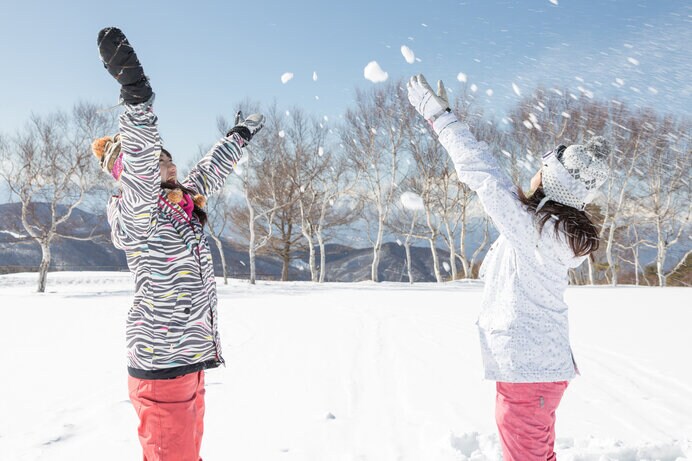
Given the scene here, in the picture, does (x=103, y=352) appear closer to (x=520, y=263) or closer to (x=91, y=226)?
(x=520, y=263)

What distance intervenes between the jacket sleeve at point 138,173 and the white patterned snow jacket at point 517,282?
111 cm

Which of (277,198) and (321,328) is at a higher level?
(277,198)

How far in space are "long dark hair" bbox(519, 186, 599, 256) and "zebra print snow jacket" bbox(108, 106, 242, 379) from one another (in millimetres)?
1388

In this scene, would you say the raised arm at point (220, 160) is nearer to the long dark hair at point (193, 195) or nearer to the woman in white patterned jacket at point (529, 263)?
the long dark hair at point (193, 195)

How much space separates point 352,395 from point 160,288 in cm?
270

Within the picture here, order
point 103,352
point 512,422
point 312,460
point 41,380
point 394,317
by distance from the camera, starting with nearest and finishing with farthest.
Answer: point 512,422 < point 312,460 < point 41,380 < point 103,352 < point 394,317

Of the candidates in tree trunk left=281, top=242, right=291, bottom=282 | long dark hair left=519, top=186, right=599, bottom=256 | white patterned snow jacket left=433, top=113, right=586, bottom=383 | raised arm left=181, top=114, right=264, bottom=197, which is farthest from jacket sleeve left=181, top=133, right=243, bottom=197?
tree trunk left=281, top=242, right=291, bottom=282

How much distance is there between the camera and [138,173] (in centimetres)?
171

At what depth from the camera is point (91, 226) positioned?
21109 mm

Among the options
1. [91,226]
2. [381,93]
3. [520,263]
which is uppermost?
[381,93]

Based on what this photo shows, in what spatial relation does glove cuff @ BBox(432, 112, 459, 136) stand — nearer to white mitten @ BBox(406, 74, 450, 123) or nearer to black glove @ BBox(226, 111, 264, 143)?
white mitten @ BBox(406, 74, 450, 123)

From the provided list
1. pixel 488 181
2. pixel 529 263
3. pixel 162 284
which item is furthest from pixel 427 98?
pixel 162 284

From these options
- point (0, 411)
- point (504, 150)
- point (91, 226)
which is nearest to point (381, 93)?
point (504, 150)

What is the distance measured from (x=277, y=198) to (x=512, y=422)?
2508cm
